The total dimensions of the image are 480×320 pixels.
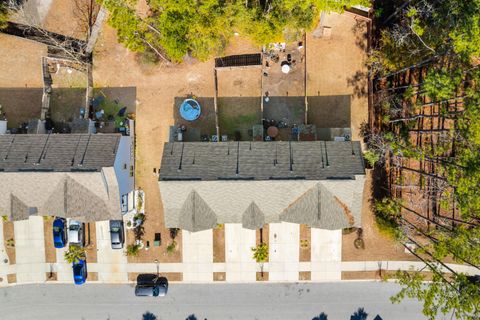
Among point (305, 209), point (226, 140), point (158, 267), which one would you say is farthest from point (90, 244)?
point (305, 209)

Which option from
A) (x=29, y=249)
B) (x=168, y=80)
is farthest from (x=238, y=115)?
(x=29, y=249)

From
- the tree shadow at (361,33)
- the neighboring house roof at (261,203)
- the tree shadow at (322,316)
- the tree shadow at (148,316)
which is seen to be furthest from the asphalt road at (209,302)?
the tree shadow at (361,33)

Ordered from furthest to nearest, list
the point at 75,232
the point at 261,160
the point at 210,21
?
the point at 75,232, the point at 261,160, the point at 210,21

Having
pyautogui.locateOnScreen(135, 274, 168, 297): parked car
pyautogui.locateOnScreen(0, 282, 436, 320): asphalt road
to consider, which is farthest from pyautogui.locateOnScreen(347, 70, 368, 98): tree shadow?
pyautogui.locateOnScreen(135, 274, 168, 297): parked car

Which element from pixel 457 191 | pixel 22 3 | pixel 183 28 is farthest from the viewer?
pixel 22 3

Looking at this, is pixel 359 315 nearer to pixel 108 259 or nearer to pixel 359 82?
pixel 359 82

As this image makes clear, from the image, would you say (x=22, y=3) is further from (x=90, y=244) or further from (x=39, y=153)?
(x=90, y=244)
